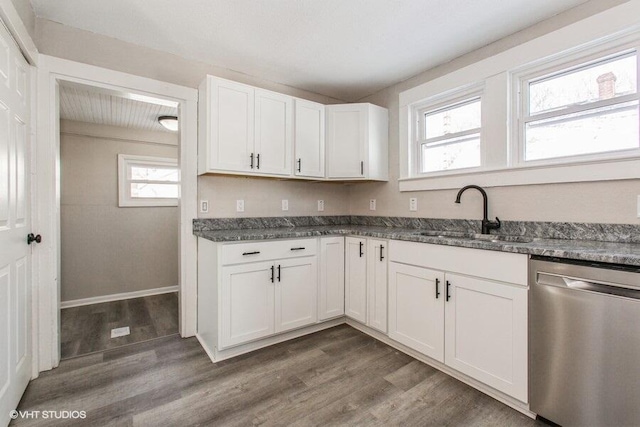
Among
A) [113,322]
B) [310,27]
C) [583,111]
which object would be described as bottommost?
[113,322]

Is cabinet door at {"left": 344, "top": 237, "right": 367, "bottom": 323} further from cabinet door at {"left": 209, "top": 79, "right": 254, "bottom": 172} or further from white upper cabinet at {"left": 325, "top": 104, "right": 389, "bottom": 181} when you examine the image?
cabinet door at {"left": 209, "top": 79, "right": 254, "bottom": 172}

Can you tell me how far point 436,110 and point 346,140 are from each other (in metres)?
0.88

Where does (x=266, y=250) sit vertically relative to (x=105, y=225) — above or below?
below

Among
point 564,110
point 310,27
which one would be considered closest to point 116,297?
point 310,27

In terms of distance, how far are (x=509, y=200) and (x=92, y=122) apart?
178 inches

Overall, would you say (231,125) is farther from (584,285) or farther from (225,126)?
(584,285)

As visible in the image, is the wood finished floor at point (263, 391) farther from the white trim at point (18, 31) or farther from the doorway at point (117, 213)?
the white trim at point (18, 31)

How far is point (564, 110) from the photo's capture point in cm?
199

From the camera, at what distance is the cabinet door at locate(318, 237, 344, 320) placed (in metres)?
2.61

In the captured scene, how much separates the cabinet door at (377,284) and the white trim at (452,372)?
0.11 meters

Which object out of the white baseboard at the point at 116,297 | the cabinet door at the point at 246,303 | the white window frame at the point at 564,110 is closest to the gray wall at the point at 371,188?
the white window frame at the point at 564,110

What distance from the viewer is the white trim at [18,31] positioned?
141cm

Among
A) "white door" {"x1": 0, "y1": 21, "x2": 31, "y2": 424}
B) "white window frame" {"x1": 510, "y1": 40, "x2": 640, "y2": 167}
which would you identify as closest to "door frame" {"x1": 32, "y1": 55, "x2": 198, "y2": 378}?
"white door" {"x1": 0, "y1": 21, "x2": 31, "y2": 424}

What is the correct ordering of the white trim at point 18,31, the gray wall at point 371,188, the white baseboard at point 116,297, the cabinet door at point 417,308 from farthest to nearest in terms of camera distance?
the white baseboard at point 116,297 < the cabinet door at point 417,308 < the gray wall at point 371,188 < the white trim at point 18,31
